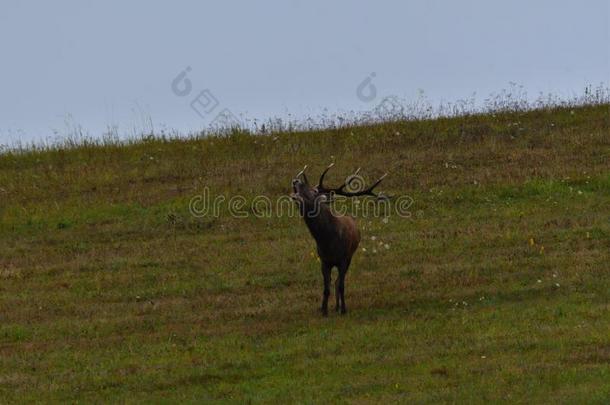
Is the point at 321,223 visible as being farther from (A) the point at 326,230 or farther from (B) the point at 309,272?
(B) the point at 309,272

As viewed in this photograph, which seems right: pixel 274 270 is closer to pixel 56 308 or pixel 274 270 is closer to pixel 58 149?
pixel 56 308

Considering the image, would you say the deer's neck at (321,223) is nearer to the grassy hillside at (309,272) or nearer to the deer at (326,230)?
the deer at (326,230)

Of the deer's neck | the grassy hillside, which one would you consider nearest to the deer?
the deer's neck

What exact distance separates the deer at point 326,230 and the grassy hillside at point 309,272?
0.49 meters

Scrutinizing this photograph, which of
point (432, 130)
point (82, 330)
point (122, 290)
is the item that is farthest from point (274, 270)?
point (432, 130)

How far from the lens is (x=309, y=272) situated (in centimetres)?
2175

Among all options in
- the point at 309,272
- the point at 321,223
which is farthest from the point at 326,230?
the point at 309,272

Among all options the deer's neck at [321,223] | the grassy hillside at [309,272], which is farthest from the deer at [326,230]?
the grassy hillside at [309,272]

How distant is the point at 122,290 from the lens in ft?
70.3

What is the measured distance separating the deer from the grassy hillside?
1.59 ft

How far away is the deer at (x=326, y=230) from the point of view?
62.2 ft

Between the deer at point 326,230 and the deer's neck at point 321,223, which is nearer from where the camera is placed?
the deer at point 326,230

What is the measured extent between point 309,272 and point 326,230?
264cm

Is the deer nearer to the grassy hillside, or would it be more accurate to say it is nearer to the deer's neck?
the deer's neck
